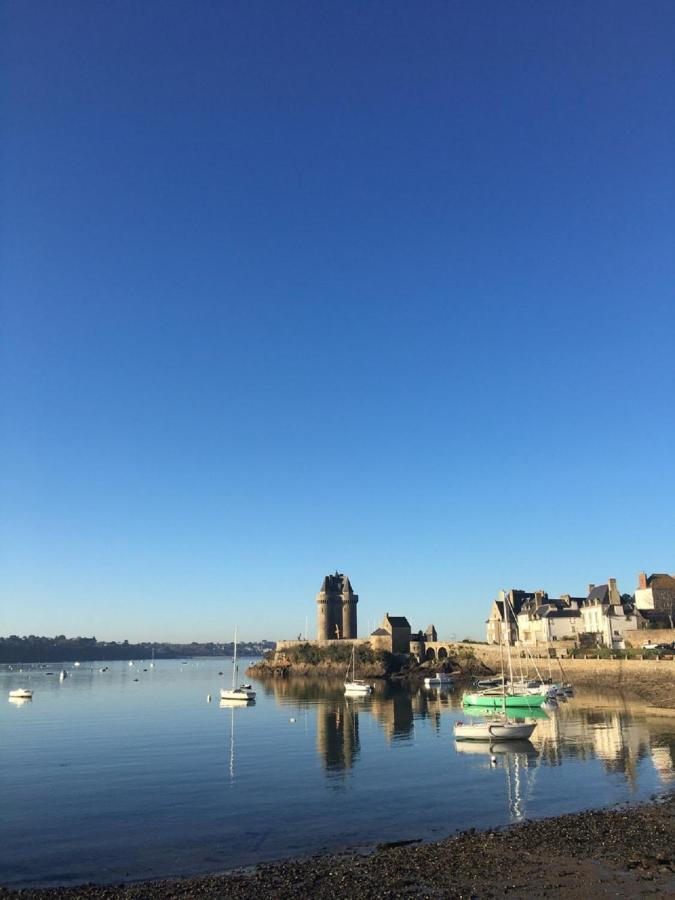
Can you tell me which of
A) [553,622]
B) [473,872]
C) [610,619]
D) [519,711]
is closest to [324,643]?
[553,622]

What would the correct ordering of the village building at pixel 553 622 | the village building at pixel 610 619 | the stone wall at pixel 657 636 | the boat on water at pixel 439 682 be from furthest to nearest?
1. the village building at pixel 553 622
2. the boat on water at pixel 439 682
3. the village building at pixel 610 619
4. the stone wall at pixel 657 636

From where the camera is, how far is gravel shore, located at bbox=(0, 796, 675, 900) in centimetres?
1866

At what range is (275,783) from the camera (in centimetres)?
3469

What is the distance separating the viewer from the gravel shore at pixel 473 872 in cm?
1866

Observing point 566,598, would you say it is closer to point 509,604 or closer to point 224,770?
point 509,604

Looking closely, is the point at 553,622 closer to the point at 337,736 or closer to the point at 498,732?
the point at 337,736

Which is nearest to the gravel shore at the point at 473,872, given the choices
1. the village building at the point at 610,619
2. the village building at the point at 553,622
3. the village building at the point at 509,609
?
the village building at the point at 610,619

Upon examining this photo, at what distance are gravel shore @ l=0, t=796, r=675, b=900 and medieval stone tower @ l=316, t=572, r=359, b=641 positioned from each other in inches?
4711

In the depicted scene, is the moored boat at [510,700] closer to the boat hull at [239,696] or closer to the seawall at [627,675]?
the seawall at [627,675]

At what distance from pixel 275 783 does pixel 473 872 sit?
56.1ft

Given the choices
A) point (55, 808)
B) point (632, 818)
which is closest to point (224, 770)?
point (55, 808)

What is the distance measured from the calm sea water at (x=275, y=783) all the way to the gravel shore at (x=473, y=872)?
1.86 metres

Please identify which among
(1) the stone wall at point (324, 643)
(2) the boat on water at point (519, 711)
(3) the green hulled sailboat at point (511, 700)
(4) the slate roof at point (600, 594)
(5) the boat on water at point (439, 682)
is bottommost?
(5) the boat on water at point (439, 682)

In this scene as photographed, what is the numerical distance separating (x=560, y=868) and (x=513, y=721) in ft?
87.9
